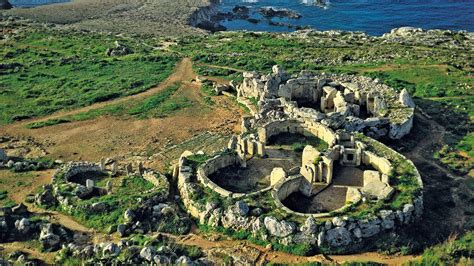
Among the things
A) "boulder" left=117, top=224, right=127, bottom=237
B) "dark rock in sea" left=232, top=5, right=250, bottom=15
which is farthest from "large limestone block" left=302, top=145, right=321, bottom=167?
"dark rock in sea" left=232, top=5, right=250, bottom=15

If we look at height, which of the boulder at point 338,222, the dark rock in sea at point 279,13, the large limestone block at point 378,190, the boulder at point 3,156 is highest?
the boulder at point 338,222

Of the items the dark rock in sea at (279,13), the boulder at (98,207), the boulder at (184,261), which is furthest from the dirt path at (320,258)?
the dark rock in sea at (279,13)

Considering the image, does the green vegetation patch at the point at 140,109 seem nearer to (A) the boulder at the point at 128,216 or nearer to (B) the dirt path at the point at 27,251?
(A) the boulder at the point at 128,216

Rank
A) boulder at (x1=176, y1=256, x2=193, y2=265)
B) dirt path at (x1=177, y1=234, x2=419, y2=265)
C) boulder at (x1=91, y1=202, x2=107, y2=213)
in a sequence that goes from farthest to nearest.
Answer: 1. boulder at (x1=91, y1=202, x2=107, y2=213)
2. dirt path at (x1=177, y1=234, x2=419, y2=265)
3. boulder at (x1=176, y1=256, x2=193, y2=265)

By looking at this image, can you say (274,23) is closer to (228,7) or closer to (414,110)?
(228,7)

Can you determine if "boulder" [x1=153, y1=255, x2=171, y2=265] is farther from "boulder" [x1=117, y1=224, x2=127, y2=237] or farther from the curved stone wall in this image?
the curved stone wall

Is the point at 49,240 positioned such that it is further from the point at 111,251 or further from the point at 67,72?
the point at 67,72
